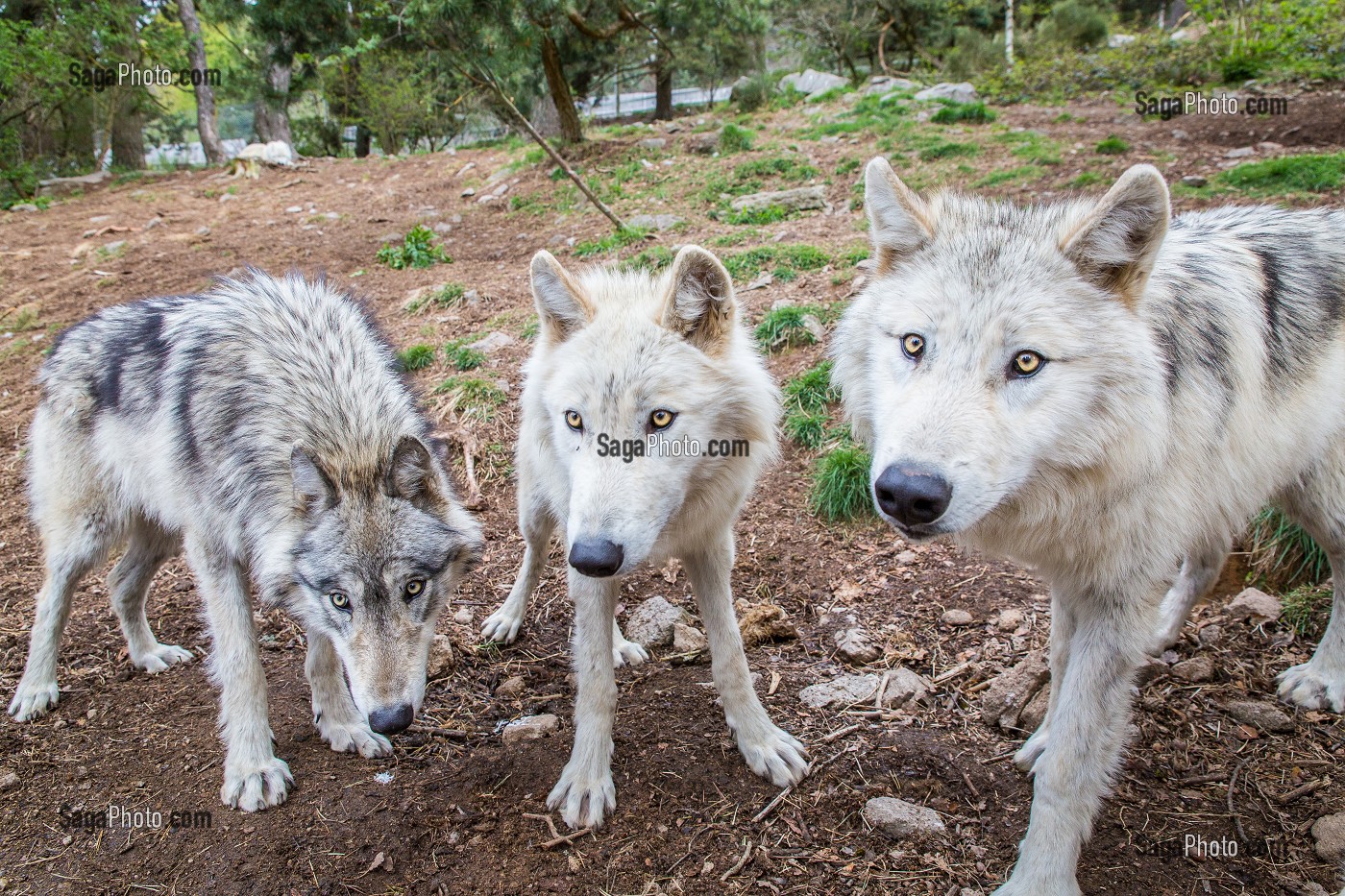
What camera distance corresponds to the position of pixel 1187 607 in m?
3.82

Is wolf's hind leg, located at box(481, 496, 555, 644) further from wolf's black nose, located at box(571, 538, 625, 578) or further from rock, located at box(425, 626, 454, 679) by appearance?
wolf's black nose, located at box(571, 538, 625, 578)

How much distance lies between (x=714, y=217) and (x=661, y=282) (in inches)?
259

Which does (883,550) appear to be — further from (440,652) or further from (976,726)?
(440,652)

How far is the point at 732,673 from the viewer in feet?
10.7

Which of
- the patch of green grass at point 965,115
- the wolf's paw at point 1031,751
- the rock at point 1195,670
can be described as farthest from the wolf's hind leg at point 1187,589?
the patch of green grass at point 965,115

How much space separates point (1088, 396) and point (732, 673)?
1.73m

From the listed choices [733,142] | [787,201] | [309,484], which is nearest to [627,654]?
[309,484]

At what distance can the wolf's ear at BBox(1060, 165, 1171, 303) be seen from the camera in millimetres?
2211

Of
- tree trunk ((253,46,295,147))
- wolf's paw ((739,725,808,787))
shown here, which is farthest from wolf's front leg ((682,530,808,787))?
tree trunk ((253,46,295,147))

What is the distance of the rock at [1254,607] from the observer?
395cm

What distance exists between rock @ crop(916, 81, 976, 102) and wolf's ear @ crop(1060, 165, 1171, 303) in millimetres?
14178

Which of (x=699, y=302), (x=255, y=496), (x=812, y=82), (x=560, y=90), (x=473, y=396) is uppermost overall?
(x=812, y=82)

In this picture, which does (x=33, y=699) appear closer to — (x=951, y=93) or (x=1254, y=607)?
(x=1254, y=607)

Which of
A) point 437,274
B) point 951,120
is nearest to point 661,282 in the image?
point 437,274
